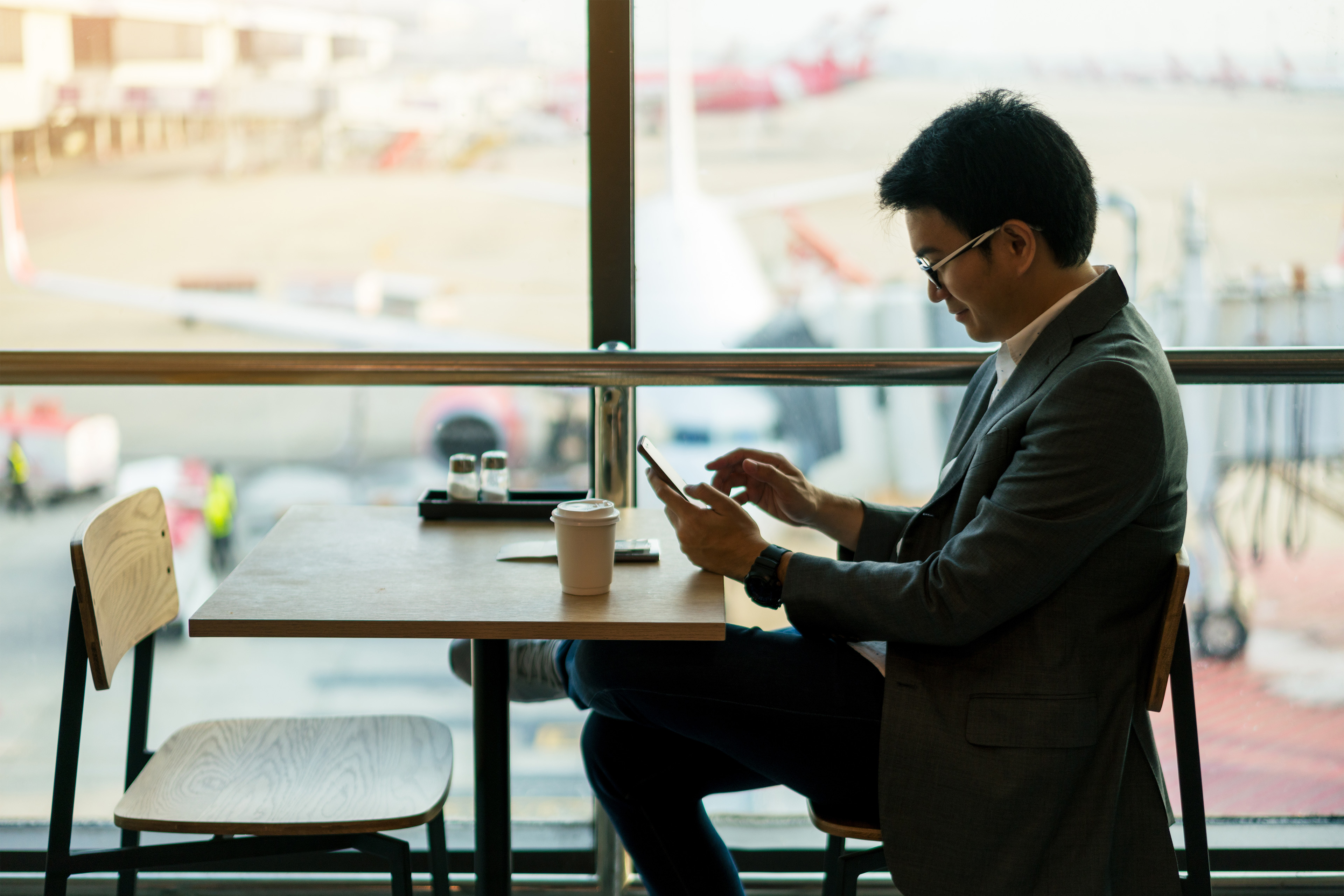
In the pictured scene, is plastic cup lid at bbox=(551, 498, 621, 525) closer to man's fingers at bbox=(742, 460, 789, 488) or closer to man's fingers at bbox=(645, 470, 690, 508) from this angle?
man's fingers at bbox=(645, 470, 690, 508)

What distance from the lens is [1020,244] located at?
138cm

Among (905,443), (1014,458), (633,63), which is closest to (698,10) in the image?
(633,63)

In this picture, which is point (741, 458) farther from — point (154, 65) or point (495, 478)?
point (154, 65)

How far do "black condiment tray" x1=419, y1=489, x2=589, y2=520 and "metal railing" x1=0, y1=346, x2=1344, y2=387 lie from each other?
208 millimetres

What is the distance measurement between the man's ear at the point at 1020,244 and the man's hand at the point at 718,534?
1.46 ft

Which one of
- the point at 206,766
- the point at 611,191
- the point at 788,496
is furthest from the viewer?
the point at 611,191

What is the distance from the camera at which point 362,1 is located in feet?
7.15

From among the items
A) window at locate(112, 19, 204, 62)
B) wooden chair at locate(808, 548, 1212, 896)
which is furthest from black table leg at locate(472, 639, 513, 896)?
window at locate(112, 19, 204, 62)

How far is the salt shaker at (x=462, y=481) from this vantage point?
1727 millimetres

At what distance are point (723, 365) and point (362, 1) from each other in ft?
3.42

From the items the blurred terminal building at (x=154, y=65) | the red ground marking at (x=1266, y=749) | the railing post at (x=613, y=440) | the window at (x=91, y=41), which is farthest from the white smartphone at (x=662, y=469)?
the window at (x=91, y=41)

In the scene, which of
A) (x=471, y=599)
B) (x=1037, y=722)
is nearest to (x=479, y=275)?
(x=471, y=599)

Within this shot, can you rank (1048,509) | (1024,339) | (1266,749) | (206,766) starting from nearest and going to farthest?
(1048,509) < (1024,339) < (206,766) < (1266,749)

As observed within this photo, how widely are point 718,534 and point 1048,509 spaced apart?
15.6 inches
